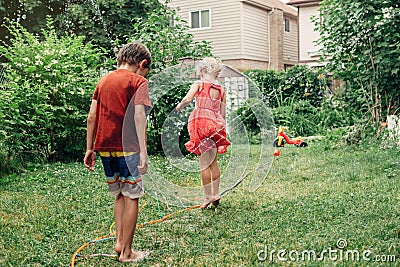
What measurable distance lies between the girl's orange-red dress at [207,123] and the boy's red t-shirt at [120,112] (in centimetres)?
135

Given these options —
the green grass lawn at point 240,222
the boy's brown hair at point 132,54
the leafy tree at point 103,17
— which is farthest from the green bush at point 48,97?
the leafy tree at point 103,17

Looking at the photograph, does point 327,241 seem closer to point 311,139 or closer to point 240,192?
point 240,192

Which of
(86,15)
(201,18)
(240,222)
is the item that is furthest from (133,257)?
(201,18)

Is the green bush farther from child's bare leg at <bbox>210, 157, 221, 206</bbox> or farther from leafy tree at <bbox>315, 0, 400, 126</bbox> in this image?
leafy tree at <bbox>315, 0, 400, 126</bbox>

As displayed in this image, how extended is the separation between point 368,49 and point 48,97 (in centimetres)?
510

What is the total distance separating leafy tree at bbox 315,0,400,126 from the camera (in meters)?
7.88

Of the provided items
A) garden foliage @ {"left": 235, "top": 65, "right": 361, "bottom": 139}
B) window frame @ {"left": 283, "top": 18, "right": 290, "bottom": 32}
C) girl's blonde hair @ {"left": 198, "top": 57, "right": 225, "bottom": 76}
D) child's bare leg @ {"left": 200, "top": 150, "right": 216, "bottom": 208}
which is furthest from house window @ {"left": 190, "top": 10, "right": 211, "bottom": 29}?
girl's blonde hair @ {"left": 198, "top": 57, "right": 225, "bottom": 76}

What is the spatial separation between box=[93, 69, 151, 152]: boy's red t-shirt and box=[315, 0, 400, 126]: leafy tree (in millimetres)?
5526

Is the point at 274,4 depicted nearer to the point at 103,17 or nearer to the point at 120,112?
the point at 103,17

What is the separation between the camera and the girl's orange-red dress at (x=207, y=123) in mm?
4672

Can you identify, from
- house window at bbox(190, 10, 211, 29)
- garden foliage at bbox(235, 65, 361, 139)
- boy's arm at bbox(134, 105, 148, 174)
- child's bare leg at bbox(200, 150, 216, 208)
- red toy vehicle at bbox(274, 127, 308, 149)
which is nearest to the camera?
boy's arm at bbox(134, 105, 148, 174)

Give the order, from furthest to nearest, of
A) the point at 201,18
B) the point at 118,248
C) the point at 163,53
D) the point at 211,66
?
the point at 201,18, the point at 163,53, the point at 211,66, the point at 118,248

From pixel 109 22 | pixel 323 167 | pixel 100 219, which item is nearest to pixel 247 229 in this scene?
pixel 100 219

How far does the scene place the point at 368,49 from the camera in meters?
8.16
